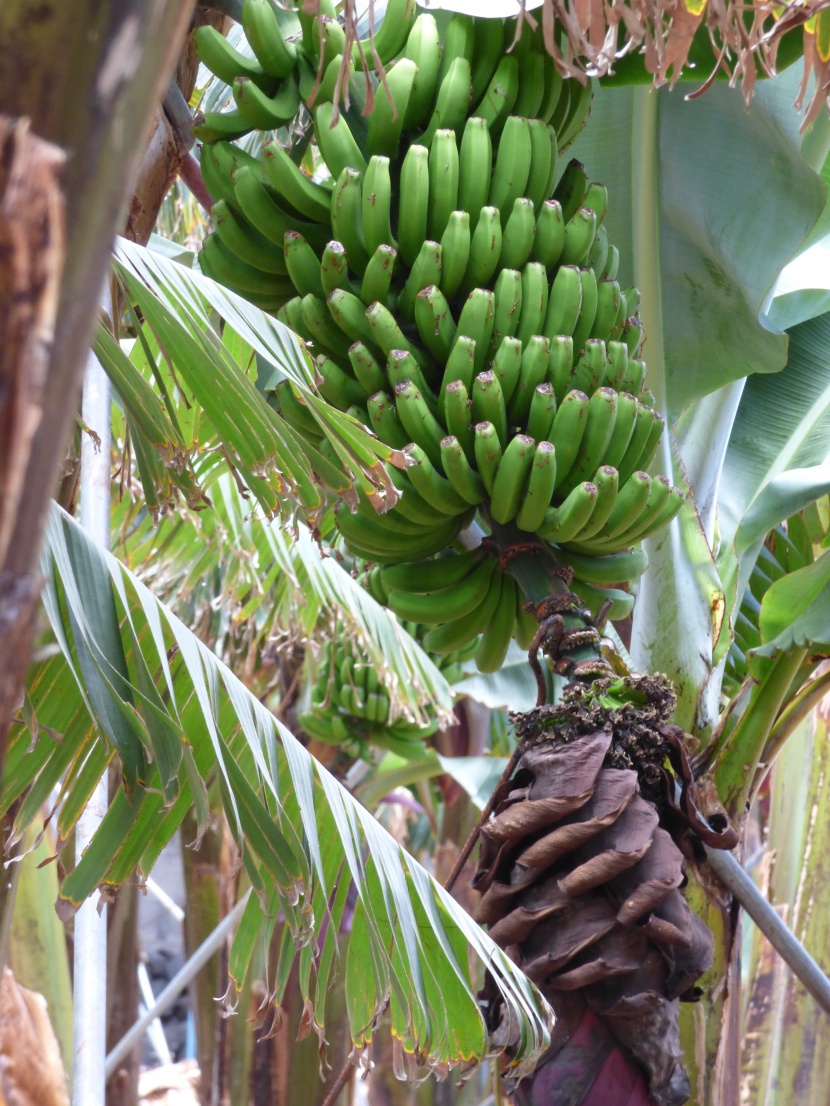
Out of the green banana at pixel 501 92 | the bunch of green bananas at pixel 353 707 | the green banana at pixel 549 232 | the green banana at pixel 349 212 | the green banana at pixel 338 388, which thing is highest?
the green banana at pixel 501 92

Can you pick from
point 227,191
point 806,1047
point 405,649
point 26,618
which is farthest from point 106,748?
point 806,1047

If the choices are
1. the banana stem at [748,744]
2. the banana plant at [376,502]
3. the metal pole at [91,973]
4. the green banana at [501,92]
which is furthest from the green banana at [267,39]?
the banana stem at [748,744]

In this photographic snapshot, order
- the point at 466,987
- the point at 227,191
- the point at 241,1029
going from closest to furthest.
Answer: the point at 466,987
the point at 227,191
the point at 241,1029

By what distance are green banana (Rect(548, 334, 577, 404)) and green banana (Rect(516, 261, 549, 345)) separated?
1.2 inches

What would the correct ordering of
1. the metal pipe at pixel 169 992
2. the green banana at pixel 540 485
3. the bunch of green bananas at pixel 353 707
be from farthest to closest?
the bunch of green bananas at pixel 353 707 → the metal pipe at pixel 169 992 → the green banana at pixel 540 485

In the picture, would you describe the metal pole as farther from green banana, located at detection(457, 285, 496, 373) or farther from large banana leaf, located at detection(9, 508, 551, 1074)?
green banana, located at detection(457, 285, 496, 373)

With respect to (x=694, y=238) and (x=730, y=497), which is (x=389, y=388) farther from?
(x=730, y=497)

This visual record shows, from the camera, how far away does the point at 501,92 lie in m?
1.13

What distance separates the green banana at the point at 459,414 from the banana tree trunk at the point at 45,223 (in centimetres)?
82

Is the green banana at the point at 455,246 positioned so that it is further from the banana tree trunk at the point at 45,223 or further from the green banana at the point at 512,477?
the banana tree trunk at the point at 45,223

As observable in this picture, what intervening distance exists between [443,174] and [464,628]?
52 centimetres

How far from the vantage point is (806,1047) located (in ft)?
9.27

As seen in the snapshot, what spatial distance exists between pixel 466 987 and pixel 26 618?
3.19 feet

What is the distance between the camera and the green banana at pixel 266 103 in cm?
111
